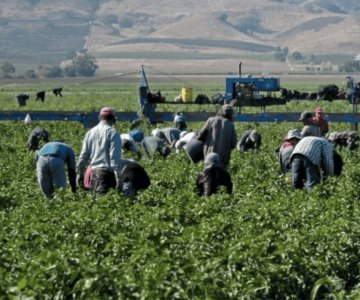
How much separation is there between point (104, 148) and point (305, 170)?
3154 mm

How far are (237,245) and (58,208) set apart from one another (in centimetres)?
392

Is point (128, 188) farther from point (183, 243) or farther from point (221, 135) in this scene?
point (183, 243)

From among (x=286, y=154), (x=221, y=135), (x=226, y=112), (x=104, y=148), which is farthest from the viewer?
(x=286, y=154)

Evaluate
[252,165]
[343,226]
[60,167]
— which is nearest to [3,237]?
[343,226]

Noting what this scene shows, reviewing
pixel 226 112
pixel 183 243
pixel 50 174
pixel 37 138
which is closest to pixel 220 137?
pixel 226 112

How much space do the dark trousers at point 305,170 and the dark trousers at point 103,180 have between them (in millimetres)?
2792

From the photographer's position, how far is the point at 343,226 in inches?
512

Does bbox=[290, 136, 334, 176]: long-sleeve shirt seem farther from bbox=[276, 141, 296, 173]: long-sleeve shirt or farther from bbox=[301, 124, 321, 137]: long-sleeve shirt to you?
bbox=[301, 124, 321, 137]: long-sleeve shirt

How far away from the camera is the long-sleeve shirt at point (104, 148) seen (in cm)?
1622

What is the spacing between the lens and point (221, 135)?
18.8 m

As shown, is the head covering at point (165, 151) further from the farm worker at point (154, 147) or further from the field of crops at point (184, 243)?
the field of crops at point (184, 243)

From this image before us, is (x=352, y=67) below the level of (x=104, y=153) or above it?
below

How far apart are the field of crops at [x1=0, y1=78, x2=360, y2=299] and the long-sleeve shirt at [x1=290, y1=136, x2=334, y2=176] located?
33cm

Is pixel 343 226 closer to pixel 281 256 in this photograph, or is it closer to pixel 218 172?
pixel 281 256
